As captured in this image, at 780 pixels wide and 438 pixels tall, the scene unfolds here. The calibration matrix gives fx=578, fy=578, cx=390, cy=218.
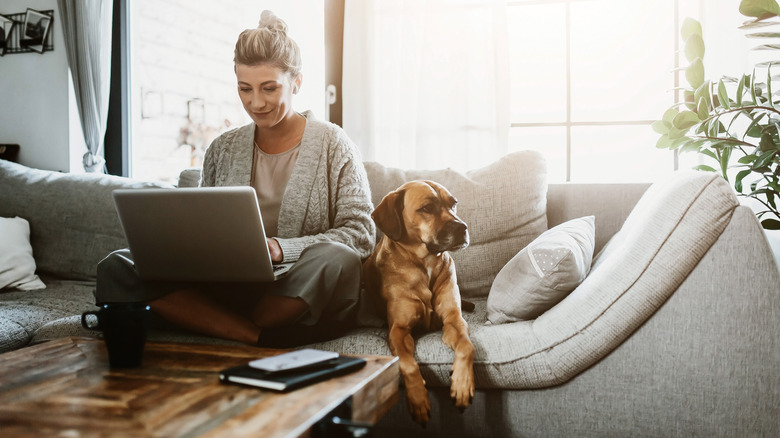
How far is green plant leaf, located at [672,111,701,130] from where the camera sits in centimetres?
194

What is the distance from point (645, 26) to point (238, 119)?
3.09 metres

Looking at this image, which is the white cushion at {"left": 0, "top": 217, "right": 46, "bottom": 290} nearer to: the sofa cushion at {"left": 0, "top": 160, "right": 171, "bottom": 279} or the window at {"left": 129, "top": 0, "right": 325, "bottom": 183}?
the sofa cushion at {"left": 0, "top": 160, "right": 171, "bottom": 279}

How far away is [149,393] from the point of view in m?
0.84

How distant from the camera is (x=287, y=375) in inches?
34.2

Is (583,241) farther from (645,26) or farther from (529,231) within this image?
(645,26)

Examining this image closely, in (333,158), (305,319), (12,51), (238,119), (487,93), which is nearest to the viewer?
(305,319)

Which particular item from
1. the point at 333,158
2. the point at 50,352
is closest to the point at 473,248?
the point at 333,158

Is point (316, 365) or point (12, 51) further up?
point (12, 51)

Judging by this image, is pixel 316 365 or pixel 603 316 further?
pixel 603 316

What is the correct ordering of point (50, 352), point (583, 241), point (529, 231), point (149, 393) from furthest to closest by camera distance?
point (529, 231) < point (583, 241) < point (50, 352) < point (149, 393)

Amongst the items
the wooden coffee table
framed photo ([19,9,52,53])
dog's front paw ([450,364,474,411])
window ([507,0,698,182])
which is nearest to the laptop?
the wooden coffee table

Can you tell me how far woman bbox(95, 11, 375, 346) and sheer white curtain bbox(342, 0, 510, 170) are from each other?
970 millimetres

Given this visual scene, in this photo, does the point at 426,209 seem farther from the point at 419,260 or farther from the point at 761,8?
the point at 761,8

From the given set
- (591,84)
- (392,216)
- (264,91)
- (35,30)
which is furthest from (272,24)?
(35,30)
